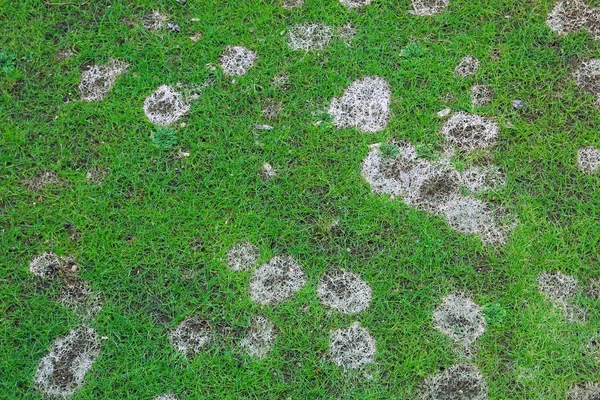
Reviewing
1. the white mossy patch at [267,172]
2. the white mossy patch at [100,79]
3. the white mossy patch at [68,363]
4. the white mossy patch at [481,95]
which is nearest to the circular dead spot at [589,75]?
the white mossy patch at [481,95]

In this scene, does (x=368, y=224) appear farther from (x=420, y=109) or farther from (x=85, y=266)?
(x=85, y=266)

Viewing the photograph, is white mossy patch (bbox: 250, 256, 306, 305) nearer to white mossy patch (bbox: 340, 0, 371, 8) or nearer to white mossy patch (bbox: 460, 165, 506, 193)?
white mossy patch (bbox: 460, 165, 506, 193)

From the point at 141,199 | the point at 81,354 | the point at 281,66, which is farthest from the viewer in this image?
the point at 281,66

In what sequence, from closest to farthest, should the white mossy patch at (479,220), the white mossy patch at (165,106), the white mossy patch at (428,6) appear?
the white mossy patch at (479,220)
the white mossy patch at (165,106)
the white mossy patch at (428,6)

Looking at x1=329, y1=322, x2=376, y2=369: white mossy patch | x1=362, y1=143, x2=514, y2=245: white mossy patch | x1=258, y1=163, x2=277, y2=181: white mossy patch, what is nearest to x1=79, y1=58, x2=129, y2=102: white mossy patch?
x1=258, y1=163, x2=277, y2=181: white mossy patch

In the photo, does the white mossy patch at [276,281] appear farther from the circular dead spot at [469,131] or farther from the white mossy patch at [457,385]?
the circular dead spot at [469,131]

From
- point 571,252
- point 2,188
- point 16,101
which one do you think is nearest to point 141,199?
point 2,188
